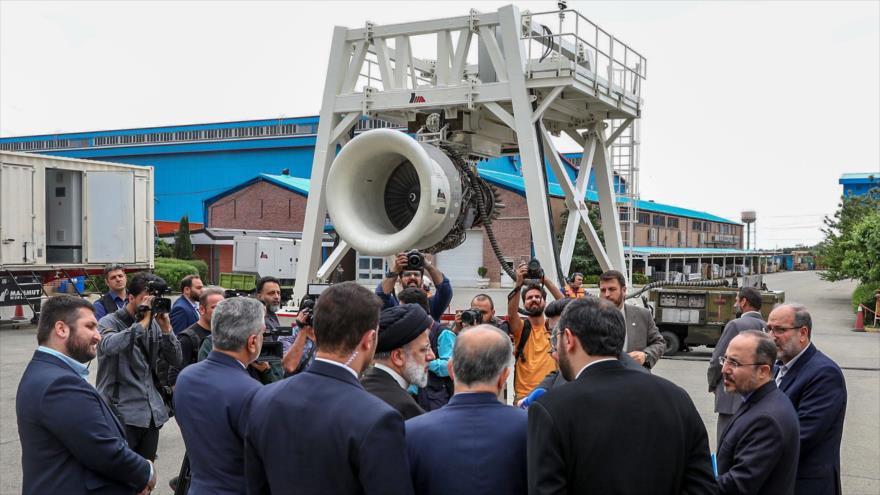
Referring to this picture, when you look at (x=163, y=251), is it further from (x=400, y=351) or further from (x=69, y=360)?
(x=400, y=351)

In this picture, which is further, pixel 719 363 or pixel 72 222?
pixel 72 222

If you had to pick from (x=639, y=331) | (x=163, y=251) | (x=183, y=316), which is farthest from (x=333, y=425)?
(x=163, y=251)

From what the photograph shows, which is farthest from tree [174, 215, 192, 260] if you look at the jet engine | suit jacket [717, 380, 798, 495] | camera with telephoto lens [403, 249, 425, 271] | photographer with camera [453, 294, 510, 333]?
suit jacket [717, 380, 798, 495]

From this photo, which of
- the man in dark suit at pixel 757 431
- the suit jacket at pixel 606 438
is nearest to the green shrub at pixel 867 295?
the man in dark suit at pixel 757 431

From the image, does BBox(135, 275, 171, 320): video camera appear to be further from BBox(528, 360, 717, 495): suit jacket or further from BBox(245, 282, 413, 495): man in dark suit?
BBox(528, 360, 717, 495): suit jacket

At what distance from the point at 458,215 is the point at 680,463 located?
7238 mm

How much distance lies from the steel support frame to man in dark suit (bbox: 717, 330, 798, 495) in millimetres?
6996

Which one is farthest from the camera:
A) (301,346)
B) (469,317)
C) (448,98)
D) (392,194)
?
(448,98)

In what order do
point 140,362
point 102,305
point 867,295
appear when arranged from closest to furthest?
point 140,362 < point 102,305 < point 867,295

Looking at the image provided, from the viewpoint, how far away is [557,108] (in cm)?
1188

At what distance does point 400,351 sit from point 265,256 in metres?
21.2

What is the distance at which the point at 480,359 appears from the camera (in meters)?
2.79

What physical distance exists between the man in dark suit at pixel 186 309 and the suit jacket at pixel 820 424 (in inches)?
201

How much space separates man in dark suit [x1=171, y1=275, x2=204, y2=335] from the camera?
22.4 ft
